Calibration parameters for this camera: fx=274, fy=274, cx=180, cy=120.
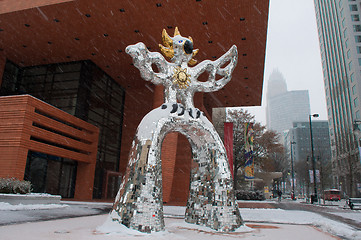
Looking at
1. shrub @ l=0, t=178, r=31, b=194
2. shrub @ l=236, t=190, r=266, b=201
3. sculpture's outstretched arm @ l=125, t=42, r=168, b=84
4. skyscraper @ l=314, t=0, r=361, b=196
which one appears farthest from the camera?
skyscraper @ l=314, t=0, r=361, b=196

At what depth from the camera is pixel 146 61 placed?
5.54m

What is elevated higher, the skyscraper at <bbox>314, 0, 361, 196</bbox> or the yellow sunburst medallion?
the skyscraper at <bbox>314, 0, 361, 196</bbox>

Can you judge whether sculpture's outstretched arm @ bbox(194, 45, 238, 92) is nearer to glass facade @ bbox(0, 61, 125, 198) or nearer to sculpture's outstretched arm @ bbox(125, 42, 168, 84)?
sculpture's outstretched arm @ bbox(125, 42, 168, 84)

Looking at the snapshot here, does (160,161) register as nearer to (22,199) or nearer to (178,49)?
(178,49)

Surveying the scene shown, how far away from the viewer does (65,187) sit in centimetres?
1833

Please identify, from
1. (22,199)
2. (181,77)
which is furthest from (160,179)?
(22,199)

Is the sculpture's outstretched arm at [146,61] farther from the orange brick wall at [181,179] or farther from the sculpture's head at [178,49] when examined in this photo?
the orange brick wall at [181,179]

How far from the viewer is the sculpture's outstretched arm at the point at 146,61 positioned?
17.7 feet

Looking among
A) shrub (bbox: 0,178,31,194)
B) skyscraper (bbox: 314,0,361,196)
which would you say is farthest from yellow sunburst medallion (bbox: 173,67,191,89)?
skyscraper (bbox: 314,0,361,196)

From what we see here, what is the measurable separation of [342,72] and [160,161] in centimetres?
5843

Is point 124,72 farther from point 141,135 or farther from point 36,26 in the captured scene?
point 141,135

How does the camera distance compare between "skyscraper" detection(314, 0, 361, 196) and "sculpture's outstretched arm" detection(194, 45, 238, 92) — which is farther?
"skyscraper" detection(314, 0, 361, 196)

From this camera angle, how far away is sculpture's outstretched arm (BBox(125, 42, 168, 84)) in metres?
5.38

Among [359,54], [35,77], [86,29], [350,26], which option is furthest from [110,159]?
[350,26]
